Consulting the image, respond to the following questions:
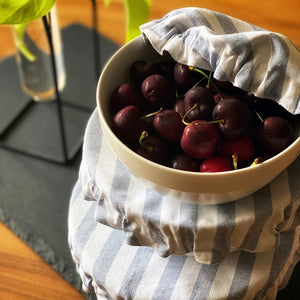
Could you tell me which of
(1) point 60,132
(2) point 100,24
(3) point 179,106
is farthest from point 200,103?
(2) point 100,24

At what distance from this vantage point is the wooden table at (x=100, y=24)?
0.64 meters

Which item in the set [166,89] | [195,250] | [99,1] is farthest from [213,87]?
[99,1]

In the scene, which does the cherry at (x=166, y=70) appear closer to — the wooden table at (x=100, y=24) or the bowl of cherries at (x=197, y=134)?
the bowl of cherries at (x=197, y=134)

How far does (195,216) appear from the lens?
0.44 m

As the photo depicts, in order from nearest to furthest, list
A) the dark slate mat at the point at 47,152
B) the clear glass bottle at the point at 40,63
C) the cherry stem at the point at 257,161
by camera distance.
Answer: the cherry stem at the point at 257,161
the dark slate mat at the point at 47,152
the clear glass bottle at the point at 40,63

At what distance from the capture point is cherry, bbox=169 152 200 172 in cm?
41

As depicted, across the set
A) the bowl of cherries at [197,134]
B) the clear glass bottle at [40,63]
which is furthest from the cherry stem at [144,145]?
the clear glass bottle at [40,63]

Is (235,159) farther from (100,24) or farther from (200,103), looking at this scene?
(100,24)

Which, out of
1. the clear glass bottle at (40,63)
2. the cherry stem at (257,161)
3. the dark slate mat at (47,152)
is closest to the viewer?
the cherry stem at (257,161)

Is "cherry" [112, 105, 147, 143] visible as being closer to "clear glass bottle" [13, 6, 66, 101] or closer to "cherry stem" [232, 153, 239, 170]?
"cherry stem" [232, 153, 239, 170]

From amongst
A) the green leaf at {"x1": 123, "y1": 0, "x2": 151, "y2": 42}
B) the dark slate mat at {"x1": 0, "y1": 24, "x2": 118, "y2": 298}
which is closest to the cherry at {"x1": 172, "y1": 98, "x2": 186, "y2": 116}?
the green leaf at {"x1": 123, "y1": 0, "x2": 151, "y2": 42}

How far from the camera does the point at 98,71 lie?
2.77 ft

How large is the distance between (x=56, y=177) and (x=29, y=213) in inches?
3.1

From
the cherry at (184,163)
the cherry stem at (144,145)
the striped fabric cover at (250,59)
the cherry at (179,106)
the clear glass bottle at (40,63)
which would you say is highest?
the striped fabric cover at (250,59)
